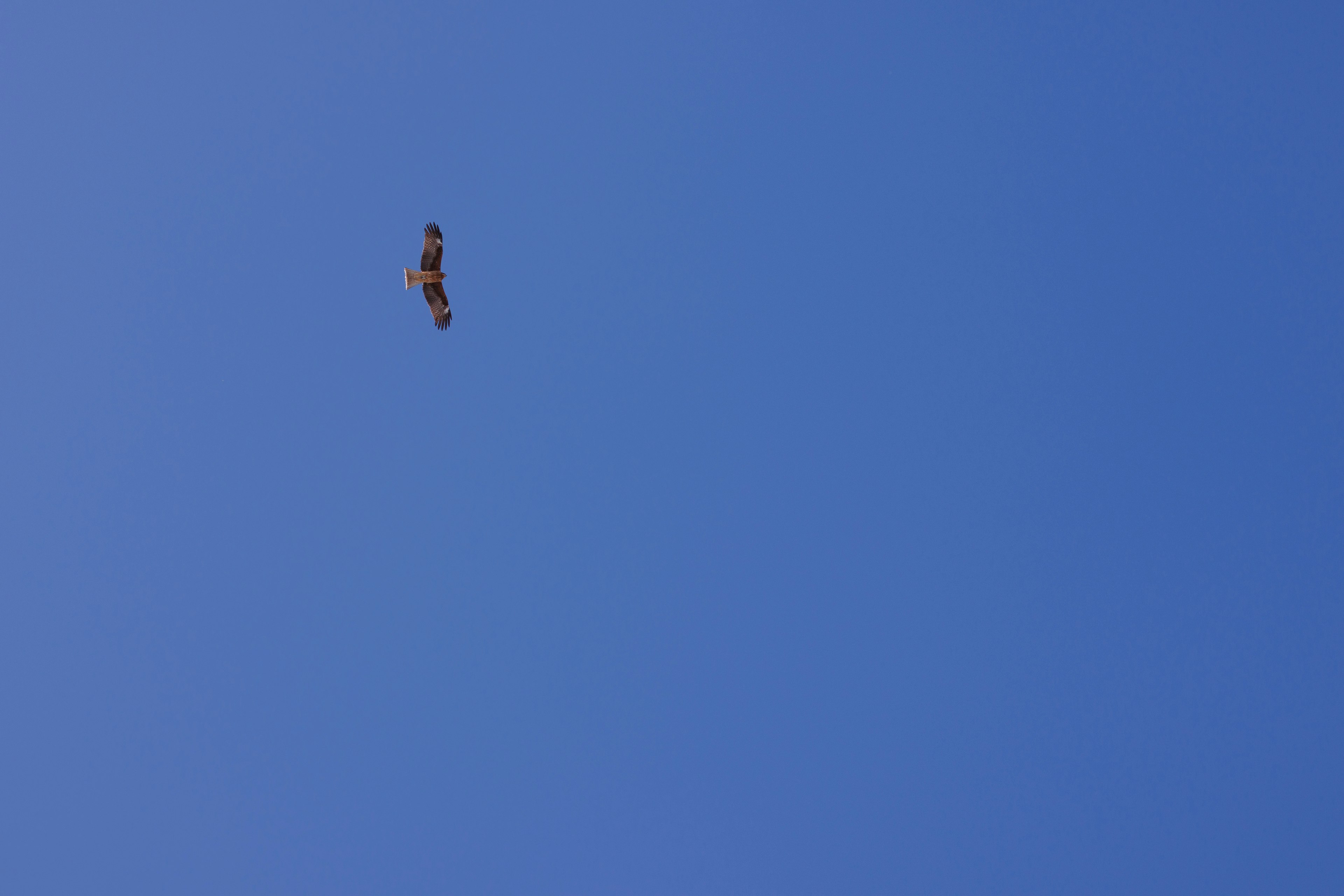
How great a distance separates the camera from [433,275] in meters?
12.0

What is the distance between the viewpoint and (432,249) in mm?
11836

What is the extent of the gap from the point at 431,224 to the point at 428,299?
947 millimetres

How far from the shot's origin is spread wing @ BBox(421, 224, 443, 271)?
464 inches

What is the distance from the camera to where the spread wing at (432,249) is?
464 inches

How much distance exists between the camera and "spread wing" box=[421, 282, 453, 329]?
12148 millimetres

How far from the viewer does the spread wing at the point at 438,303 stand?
1215cm

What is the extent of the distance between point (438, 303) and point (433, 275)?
1.38 feet

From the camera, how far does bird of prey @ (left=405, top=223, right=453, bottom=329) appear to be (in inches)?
465

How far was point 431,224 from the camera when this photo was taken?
38.6ft

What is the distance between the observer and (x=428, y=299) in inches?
482

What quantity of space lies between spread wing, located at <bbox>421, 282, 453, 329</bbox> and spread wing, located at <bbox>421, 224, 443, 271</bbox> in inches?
3.8

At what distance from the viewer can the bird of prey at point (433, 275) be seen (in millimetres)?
11805

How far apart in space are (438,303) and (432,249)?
0.72m

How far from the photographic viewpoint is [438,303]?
12.3m
